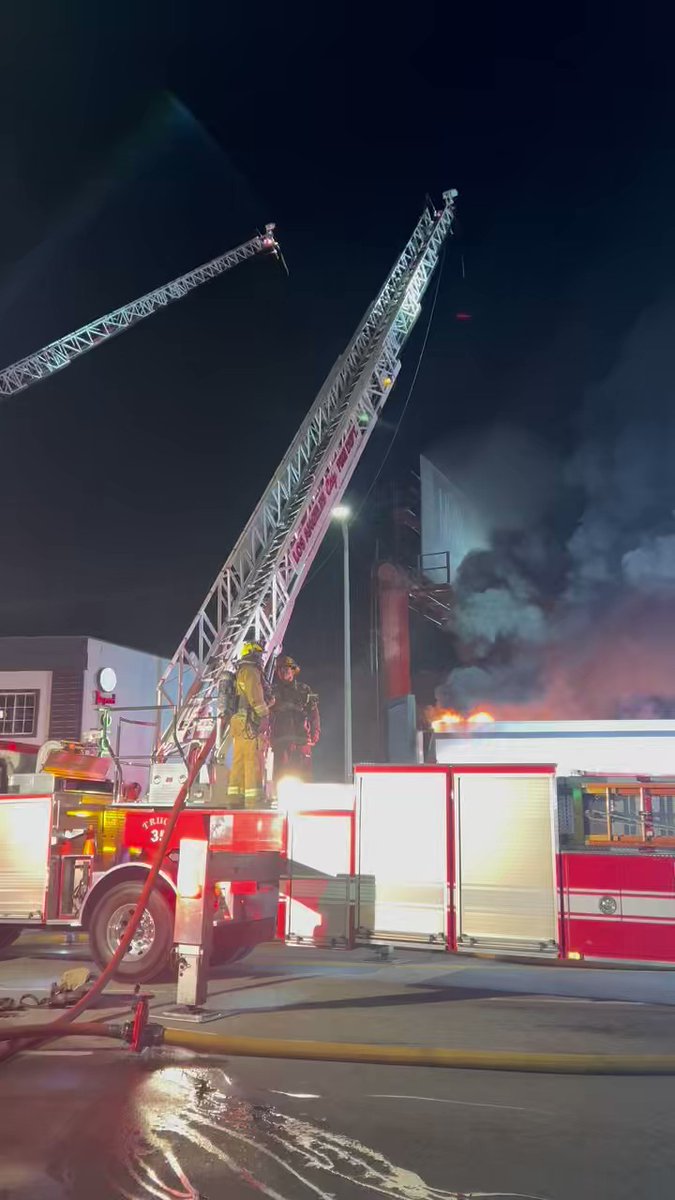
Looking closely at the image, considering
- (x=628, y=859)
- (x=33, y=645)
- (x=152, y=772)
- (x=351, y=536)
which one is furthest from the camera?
(x=351, y=536)

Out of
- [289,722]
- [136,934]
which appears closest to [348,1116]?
[136,934]

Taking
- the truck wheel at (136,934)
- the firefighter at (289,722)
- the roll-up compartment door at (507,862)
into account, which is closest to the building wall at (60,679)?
the firefighter at (289,722)

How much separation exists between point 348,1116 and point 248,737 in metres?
4.60

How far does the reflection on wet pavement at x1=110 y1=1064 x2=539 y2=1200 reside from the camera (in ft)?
12.6

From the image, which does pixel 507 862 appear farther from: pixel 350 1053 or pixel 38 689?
pixel 38 689

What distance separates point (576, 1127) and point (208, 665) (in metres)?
13.5

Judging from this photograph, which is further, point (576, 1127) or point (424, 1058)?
point (424, 1058)

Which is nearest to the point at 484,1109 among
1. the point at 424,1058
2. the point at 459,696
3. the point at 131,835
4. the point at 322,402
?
the point at 424,1058

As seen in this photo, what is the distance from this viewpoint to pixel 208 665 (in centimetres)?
1752

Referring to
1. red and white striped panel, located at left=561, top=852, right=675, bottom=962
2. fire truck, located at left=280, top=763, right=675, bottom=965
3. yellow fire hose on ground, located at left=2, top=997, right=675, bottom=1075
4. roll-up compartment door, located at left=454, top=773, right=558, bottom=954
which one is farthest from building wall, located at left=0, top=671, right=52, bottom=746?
red and white striped panel, located at left=561, top=852, right=675, bottom=962

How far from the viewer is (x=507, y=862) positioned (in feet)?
25.5

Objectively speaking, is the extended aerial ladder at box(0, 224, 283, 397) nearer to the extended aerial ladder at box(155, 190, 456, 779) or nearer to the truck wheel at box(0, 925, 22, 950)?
the extended aerial ladder at box(155, 190, 456, 779)

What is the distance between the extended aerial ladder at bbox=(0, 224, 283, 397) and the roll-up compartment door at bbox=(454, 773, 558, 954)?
2683 centimetres

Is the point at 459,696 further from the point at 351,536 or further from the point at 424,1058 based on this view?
the point at 424,1058
